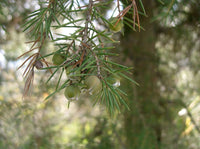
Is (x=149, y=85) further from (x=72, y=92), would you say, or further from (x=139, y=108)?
(x=72, y=92)

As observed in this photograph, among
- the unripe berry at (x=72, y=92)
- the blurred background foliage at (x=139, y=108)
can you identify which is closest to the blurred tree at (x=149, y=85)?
the blurred background foliage at (x=139, y=108)

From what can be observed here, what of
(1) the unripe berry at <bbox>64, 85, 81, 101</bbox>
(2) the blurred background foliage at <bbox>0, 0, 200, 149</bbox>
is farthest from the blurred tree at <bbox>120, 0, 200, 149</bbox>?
(1) the unripe berry at <bbox>64, 85, 81, 101</bbox>

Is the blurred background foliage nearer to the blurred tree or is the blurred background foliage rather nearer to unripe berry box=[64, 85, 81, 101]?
the blurred tree

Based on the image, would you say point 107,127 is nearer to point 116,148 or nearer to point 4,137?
Answer: point 116,148

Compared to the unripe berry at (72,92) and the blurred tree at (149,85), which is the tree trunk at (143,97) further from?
the unripe berry at (72,92)

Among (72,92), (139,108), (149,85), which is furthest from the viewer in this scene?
(149,85)

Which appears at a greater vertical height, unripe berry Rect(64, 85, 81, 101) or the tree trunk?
unripe berry Rect(64, 85, 81, 101)

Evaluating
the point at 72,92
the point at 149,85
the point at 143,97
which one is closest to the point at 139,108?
the point at 143,97

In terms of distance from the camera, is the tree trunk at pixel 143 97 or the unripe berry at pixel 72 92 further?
the tree trunk at pixel 143 97

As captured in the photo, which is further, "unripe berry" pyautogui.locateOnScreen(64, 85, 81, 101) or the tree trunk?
the tree trunk
